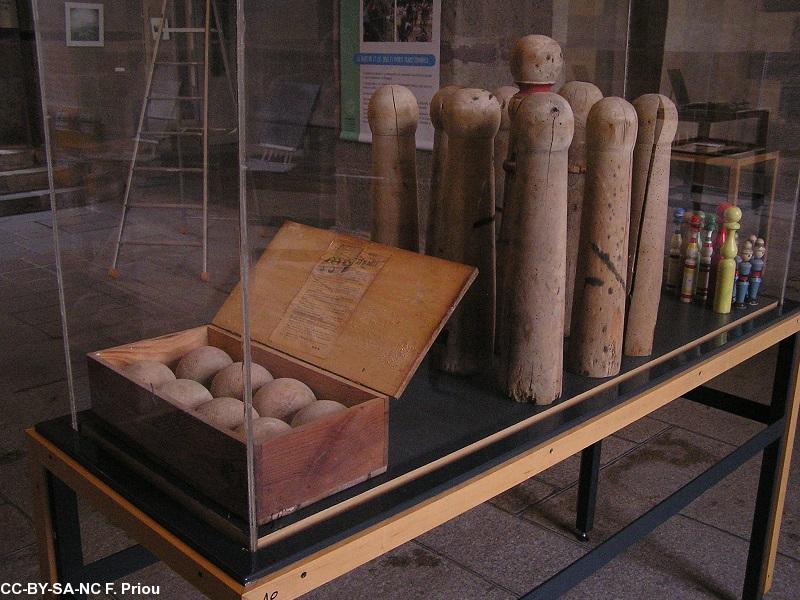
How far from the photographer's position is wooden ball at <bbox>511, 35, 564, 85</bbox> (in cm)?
113

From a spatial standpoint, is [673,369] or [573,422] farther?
[673,369]

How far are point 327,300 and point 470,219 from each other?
239 millimetres

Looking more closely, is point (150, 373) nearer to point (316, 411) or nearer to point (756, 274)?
point (316, 411)

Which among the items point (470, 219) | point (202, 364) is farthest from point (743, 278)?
point (202, 364)

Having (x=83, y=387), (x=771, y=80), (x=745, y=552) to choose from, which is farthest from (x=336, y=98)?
(x=745, y=552)

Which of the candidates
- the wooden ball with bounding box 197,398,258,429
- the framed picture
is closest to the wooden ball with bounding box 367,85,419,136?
the framed picture

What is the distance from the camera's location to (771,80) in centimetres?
169

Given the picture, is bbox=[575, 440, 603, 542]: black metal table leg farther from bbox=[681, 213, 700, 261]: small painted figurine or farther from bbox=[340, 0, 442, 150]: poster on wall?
bbox=[340, 0, 442, 150]: poster on wall

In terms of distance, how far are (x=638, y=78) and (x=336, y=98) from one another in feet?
2.85

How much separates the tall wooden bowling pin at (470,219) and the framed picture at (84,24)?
1.52 ft

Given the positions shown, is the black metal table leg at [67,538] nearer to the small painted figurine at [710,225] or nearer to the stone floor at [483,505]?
the stone floor at [483,505]

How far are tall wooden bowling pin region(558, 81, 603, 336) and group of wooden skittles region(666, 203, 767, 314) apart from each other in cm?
37

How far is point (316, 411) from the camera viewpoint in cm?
92

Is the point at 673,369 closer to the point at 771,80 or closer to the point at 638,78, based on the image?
the point at 638,78
